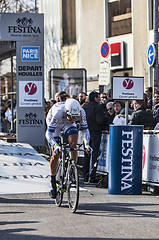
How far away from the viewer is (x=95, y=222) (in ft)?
28.9

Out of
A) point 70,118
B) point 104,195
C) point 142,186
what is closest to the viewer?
point 70,118

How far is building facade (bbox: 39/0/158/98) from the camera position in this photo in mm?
28656

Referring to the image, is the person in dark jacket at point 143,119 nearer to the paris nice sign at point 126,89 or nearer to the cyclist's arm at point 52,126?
the paris nice sign at point 126,89

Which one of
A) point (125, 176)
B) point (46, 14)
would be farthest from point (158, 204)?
point (46, 14)

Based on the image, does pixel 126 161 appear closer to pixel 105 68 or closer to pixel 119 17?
pixel 105 68

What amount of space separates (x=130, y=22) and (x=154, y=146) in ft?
60.1

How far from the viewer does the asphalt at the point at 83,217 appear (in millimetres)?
7941

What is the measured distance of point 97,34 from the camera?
3278cm

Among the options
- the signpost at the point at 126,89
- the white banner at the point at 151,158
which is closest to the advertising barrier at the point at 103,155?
the signpost at the point at 126,89

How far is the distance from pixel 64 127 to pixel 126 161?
1912 millimetres

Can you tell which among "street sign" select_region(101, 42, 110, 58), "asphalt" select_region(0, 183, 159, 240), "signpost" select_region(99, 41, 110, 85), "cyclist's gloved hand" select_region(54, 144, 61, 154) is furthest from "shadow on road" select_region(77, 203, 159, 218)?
"street sign" select_region(101, 42, 110, 58)

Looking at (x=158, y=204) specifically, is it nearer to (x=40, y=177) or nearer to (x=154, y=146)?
(x=154, y=146)

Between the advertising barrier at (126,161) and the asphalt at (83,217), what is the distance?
0.81 feet

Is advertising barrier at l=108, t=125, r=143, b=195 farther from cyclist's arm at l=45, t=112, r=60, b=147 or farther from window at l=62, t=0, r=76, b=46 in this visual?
window at l=62, t=0, r=76, b=46
